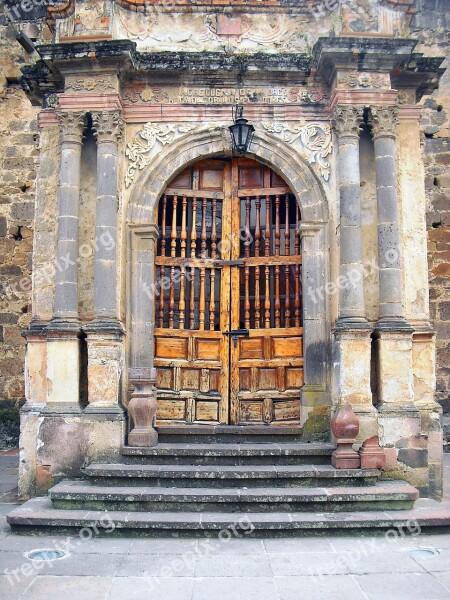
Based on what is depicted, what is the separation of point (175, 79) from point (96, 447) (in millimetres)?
4514

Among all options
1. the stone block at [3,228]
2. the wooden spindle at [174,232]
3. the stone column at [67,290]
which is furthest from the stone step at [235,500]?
the stone block at [3,228]

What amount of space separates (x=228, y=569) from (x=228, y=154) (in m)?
4.96

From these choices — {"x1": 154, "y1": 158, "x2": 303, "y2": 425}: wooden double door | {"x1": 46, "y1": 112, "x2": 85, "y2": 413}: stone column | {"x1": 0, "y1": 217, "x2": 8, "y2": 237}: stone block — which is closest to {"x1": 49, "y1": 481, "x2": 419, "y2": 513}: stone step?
{"x1": 46, "y1": 112, "x2": 85, "y2": 413}: stone column

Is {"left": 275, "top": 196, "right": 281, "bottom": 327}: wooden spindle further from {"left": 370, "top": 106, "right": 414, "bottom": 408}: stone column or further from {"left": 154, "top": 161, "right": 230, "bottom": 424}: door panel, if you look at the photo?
{"left": 370, "top": 106, "right": 414, "bottom": 408}: stone column

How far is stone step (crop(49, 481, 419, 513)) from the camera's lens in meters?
6.38

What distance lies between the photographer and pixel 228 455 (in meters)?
7.17

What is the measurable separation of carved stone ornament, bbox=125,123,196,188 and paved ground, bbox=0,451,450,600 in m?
4.29

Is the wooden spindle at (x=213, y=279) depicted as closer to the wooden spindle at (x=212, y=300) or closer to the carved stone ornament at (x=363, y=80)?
the wooden spindle at (x=212, y=300)

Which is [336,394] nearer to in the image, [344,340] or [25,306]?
[344,340]

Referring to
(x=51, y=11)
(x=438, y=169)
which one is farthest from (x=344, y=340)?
(x=438, y=169)

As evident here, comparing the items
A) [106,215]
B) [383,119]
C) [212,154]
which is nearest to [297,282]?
[212,154]

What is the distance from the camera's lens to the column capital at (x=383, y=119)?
7816mm

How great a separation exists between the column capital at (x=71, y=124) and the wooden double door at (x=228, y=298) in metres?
1.30

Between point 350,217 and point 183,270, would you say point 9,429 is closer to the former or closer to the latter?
point 183,270
